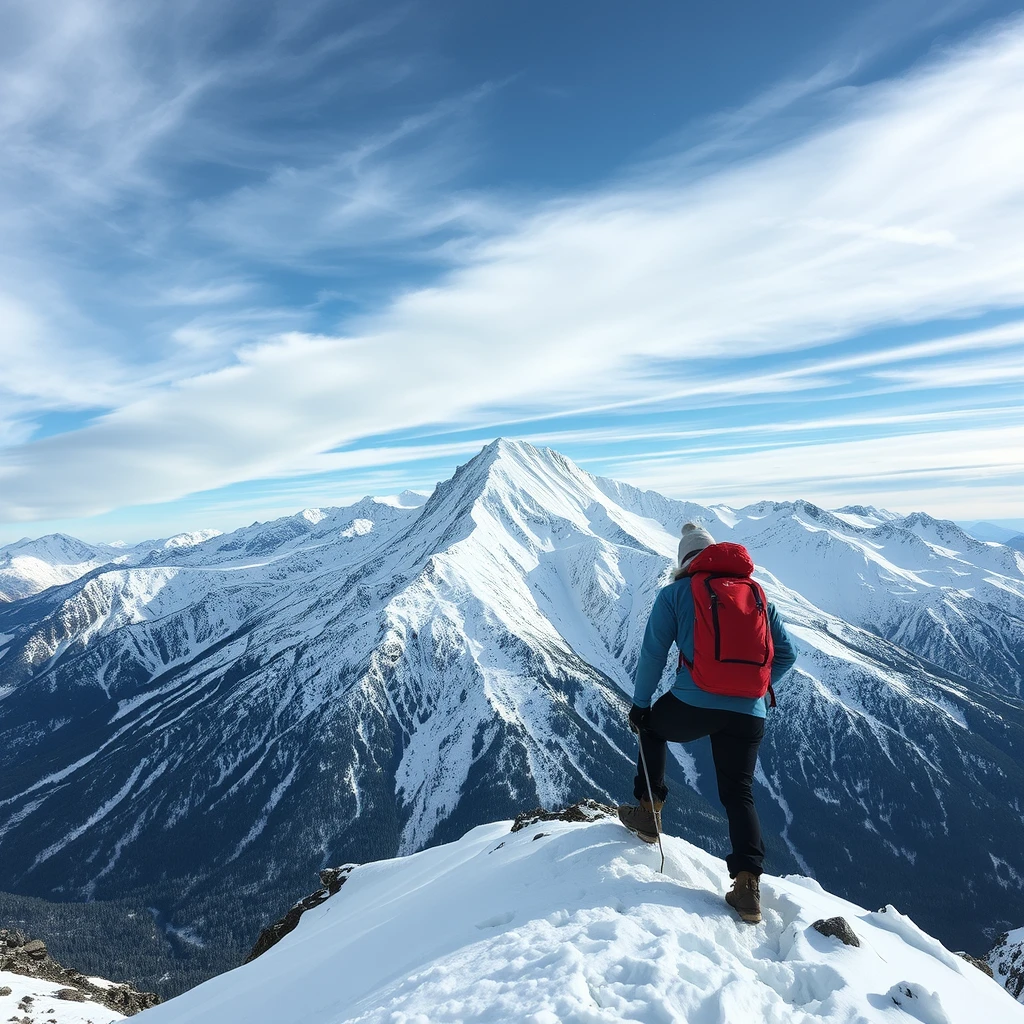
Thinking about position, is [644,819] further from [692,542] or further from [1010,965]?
[1010,965]

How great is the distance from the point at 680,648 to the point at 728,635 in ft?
2.87

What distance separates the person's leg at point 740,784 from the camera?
9078 mm

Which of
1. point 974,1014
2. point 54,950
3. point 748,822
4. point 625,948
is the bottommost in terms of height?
point 54,950

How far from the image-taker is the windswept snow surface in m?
7.12

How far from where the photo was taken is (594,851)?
11.2m

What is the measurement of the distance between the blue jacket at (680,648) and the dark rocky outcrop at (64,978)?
3099 centimetres

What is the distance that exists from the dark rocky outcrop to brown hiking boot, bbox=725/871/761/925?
30362mm

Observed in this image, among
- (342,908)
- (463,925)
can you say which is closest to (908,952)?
(463,925)

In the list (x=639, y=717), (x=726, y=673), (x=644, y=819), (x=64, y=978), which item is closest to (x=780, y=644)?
(x=726, y=673)

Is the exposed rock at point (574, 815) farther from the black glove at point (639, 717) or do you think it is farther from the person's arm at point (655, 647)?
the person's arm at point (655, 647)

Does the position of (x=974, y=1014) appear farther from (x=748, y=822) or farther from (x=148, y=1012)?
(x=148, y=1012)

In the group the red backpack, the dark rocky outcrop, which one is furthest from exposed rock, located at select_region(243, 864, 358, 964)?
the red backpack

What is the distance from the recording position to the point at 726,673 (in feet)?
28.9

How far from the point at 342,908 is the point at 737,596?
19.3 metres
